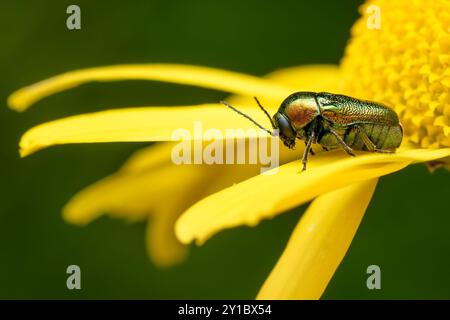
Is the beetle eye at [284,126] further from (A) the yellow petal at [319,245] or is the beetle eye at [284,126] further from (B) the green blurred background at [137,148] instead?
(B) the green blurred background at [137,148]

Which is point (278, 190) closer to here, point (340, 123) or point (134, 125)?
point (340, 123)

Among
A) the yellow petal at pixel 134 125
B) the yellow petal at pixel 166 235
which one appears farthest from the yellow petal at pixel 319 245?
the yellow petal at pixel 166 235

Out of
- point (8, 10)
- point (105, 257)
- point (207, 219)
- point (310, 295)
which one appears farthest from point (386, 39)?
point (8, 10)

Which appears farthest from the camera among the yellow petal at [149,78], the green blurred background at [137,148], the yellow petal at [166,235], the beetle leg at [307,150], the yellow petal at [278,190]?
the green blurred background at [137,148]

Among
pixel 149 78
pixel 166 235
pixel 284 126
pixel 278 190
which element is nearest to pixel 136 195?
pixel 166 235

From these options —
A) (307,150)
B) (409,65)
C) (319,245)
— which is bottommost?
(319,245)

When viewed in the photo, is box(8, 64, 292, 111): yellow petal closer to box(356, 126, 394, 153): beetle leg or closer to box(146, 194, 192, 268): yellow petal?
box(146, 194, 192, 268): yellow petal

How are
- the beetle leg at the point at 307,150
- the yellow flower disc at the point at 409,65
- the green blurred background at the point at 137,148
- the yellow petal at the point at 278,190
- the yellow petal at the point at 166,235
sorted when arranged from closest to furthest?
the yellow petal at the point at 278,190
the beetle leg at the point at 307,150
the yellow flower disc at the point at 409,65
the yellow petal at the point at 166,235
the green blurred background at the point at 137,148
